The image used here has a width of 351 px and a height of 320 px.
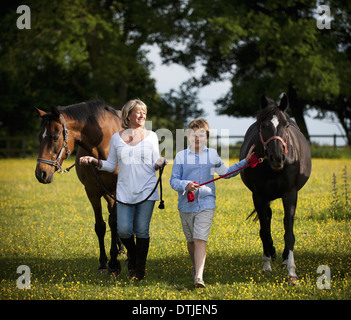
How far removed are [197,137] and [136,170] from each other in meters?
0.81

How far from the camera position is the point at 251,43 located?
103 feet

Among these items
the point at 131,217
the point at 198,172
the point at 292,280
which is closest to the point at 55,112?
the point at 131,217

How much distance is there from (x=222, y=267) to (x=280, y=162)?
6.14 ft

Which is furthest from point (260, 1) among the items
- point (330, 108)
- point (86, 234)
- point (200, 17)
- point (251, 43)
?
point (86, 234)

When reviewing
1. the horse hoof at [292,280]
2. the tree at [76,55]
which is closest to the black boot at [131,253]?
the horse hoof at [292,280]

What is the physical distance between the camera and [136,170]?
5188 millimetres

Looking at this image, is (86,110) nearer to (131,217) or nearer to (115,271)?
(131,217)

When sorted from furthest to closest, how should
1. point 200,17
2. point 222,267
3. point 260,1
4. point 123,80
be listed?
point 123,80 < point 260,1 < point 200,17 < point 222,267

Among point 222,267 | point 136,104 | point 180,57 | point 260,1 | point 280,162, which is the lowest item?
point 222,267

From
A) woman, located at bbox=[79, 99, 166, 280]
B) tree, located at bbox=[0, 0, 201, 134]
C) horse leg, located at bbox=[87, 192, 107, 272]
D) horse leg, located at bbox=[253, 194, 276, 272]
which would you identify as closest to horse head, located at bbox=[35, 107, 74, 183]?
woman, located at bbox=[79, 99, 166, 280]

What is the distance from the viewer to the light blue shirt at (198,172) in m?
5.08

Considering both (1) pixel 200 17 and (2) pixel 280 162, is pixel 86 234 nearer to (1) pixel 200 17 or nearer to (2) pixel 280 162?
(2) pixel 280 162

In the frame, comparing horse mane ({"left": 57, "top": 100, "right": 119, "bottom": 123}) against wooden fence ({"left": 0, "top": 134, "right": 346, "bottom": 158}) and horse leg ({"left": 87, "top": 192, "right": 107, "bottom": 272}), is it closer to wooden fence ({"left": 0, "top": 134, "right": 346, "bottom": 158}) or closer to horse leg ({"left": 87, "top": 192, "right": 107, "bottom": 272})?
horse leg ({"left": 87, "top": 192, "right": 107, "bottom": 272})

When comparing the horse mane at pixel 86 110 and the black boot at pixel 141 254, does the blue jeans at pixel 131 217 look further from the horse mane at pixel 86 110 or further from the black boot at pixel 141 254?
the horse mane at pixel 86 110
